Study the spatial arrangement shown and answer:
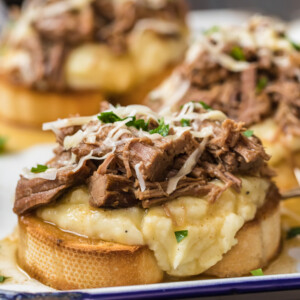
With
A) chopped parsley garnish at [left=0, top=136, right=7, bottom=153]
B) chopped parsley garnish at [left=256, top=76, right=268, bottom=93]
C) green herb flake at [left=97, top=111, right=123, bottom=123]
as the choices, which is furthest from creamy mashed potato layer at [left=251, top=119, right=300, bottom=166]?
chopped parsley garnish at [left=0, top=136, right=7, bottom=153]

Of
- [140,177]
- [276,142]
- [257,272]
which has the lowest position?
[257,272]

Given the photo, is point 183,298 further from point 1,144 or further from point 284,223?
point 1,144

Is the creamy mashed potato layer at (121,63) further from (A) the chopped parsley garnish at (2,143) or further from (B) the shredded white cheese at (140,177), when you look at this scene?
(B) the shredded white cheese at (140,177)

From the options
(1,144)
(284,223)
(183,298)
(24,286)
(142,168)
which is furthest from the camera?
(1,144)

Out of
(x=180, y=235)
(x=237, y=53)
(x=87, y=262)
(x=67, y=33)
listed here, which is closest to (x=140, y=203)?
(x=180, y=235)

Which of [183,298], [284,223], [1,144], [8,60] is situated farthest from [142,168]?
[8,60]

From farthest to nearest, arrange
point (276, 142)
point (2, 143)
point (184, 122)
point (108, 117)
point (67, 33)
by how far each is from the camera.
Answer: point (67, 33) < point (2, 143) < point (276, 142) < point (184, 122) < point (108, 117)

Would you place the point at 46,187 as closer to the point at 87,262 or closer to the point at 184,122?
the point at 87,262
